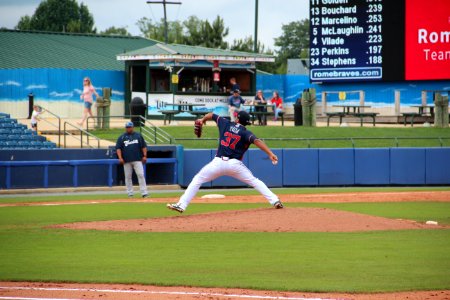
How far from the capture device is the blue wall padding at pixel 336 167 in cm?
3275

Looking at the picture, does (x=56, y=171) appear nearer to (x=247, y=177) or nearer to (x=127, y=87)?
(x=247, y=177)

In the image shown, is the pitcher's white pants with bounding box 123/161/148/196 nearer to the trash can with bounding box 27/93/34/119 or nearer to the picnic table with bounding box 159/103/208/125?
the picnic table with bounding box 159/103/208/125

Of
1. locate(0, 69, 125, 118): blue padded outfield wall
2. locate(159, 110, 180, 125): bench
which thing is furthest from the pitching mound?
locate(0, 69, 125, 118): blue padded outfield wall

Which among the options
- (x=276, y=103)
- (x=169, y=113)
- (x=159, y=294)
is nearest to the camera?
(x=159, y=294)

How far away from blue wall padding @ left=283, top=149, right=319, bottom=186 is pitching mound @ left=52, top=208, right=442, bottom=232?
47.5ft

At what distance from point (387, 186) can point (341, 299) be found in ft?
77.2

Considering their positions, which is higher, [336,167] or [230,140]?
[230,140]

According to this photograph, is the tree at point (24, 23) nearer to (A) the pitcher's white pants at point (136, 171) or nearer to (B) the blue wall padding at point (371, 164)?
(B) the blue wall padding at point (371, 164)

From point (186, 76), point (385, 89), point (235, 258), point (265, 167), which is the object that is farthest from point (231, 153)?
point (186, 76)

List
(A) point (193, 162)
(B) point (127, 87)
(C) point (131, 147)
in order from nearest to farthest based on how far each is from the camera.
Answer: (C) point (131, 147) < (A) point (193, 162) < (B) point (127, 87)

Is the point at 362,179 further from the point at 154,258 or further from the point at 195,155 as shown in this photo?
the point at 154,258

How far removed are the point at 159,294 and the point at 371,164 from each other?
23.4 m

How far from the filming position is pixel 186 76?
42.9 meters

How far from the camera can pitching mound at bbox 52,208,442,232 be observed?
1630cm
